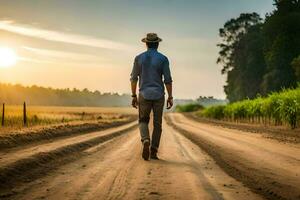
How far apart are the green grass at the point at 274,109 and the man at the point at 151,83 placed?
1801cm

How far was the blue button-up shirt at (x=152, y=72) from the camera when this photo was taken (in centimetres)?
1000

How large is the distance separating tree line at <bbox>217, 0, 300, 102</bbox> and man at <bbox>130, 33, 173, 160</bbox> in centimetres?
4731

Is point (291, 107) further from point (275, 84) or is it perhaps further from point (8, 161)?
point (275, 84)

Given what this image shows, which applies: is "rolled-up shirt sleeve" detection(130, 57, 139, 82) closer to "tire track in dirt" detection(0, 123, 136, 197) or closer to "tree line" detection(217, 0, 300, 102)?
"tire track in dirt" detection(0, 123, 136, 197)

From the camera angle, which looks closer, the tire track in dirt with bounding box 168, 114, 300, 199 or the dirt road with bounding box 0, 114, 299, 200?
the dirt road with bounding box 0, 114, 299, 200

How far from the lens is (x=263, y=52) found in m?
73.4

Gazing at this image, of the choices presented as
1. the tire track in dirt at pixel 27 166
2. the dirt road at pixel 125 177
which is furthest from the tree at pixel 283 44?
the tire track in dirt at pixel 27 166

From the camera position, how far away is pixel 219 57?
91750 mm

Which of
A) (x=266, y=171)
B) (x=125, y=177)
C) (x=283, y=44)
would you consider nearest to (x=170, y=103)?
(x=266, y=171)

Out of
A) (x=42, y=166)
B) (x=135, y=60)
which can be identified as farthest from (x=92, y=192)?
(x=135, y=60)

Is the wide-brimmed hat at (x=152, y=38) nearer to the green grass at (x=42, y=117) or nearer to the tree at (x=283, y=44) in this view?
the green grass at (x=42, y=117)

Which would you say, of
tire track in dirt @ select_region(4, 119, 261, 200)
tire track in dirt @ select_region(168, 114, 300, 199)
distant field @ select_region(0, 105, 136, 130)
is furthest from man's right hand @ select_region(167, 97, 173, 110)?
distant field @ select_region(0, 105, 136, 130)

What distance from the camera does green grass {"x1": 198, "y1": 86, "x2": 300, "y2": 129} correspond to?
2767cm

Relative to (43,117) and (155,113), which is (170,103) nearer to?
(155,113)
